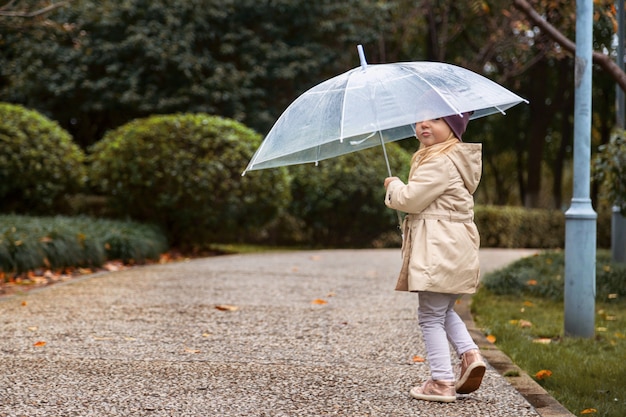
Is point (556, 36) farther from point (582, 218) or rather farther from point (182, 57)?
point (182, 57)

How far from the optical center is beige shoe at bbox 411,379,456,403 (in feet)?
11.4

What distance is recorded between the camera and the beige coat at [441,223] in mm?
3420

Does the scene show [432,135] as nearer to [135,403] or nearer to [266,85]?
[135,403]

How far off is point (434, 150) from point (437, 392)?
1.10 m

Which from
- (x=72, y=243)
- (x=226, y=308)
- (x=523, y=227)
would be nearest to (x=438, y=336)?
(x=226, y=308)

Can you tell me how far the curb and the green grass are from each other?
0.42ft

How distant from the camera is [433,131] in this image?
3.54 meters

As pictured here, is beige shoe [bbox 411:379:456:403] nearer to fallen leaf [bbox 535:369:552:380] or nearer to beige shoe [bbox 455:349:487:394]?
beige shoe [bbox 455:349:487:394]

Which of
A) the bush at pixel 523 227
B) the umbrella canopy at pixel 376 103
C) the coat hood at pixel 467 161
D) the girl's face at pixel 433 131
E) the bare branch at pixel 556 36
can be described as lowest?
the bush at pixel 523 227

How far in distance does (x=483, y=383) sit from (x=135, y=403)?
5.64 ft

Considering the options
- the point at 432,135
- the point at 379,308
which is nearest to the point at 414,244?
the point at 432,135

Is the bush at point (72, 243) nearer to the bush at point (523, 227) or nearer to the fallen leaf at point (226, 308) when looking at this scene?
the fallen leaf at point (226, 308)

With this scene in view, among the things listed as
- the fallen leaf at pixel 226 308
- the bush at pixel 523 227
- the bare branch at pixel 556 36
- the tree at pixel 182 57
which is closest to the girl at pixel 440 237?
the fallen leaf at pixel 226 308

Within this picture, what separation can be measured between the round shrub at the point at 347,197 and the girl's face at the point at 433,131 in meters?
10.7
